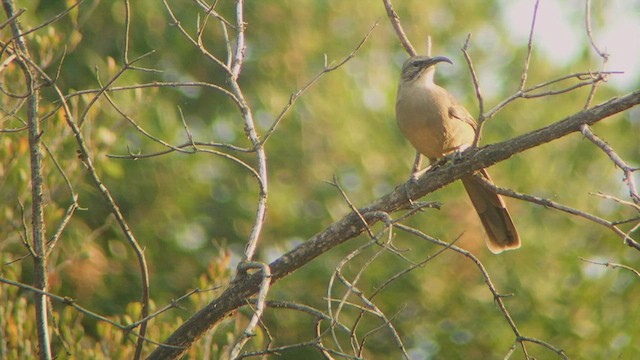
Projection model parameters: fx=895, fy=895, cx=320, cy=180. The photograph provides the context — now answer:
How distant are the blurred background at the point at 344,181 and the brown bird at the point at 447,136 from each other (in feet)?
6.94

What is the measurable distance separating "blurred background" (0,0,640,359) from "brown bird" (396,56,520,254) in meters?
2.12

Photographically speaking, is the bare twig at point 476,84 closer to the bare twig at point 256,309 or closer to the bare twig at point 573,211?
the bare twig at point 573,211

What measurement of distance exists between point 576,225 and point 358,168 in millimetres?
2625

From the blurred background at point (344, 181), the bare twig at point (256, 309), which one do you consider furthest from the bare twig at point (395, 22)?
the blurred background at point (344, 181)

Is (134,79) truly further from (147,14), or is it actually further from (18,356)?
(18,356)

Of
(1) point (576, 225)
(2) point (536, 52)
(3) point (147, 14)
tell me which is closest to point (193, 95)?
(3) point (147, 14)

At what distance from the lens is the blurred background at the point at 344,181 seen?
9266mm

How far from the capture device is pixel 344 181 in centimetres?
1061

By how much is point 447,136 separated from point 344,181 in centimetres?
427

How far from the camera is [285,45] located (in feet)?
41.2

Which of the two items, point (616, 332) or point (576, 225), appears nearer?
point (616, 332)

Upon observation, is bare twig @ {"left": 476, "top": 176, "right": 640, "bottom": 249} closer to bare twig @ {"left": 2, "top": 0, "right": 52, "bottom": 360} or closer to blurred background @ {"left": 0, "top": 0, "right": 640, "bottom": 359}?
bare twig @ {"left": 2, "top": 0, "right": 52, "bottom": 360}

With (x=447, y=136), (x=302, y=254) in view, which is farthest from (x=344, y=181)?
(x=302, y=254)

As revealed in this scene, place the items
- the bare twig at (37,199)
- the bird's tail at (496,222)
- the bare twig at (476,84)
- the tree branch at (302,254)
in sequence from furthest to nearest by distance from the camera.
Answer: the bird's tail at (496,222)
the tree branch at (302,254)
the bare twig at (37,199)
the bare twig at (476,84)
